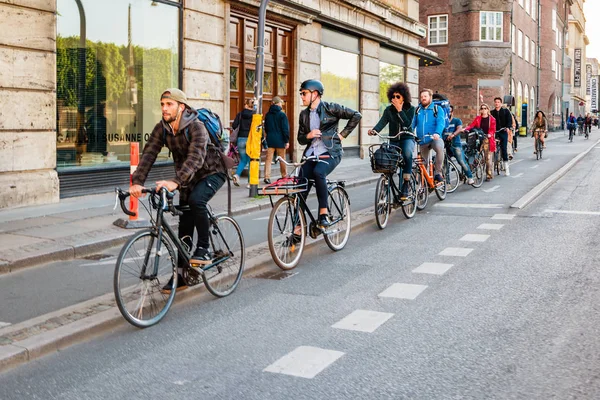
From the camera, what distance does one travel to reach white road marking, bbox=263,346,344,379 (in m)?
4.39

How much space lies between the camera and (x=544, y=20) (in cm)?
6888

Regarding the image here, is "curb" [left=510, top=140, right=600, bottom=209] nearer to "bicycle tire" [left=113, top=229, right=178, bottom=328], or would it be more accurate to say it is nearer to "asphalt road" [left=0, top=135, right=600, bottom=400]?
"asphalt road" [left=0, top=135, right=600, bottom=400]

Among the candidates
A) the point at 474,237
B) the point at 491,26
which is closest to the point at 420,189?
the point at 474,237

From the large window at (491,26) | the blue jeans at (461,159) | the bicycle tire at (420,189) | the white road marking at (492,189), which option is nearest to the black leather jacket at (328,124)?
the bicycle tire at (420,189)

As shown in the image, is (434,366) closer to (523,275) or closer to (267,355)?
(267,355)

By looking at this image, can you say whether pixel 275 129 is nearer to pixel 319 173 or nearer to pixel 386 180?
pixel 386 180

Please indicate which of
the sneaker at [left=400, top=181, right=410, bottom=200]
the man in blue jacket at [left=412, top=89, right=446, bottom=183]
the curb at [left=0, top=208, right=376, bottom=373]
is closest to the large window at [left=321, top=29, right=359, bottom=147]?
the man in blue jacket at [left=412, top=89, right=446, bottom=183]

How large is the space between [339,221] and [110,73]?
726 cm

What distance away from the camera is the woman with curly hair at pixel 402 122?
10719mm

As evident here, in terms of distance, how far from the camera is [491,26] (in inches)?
1854

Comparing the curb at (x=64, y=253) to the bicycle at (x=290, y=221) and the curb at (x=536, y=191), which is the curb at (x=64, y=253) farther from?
the curb at (x=536, y=191)

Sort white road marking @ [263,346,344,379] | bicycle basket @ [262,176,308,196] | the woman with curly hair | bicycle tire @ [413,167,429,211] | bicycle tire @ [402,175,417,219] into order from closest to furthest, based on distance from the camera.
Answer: white road marking @ [263,346,344,379]
bicycle basket @ [262,176,308,196]
the woman with curly hair
bicycle tire @ [402,175,417,219]
bicycle tire @ [413,167,429,211]

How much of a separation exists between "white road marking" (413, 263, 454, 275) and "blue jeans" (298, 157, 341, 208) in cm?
131

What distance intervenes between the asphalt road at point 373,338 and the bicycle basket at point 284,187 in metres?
0.82
